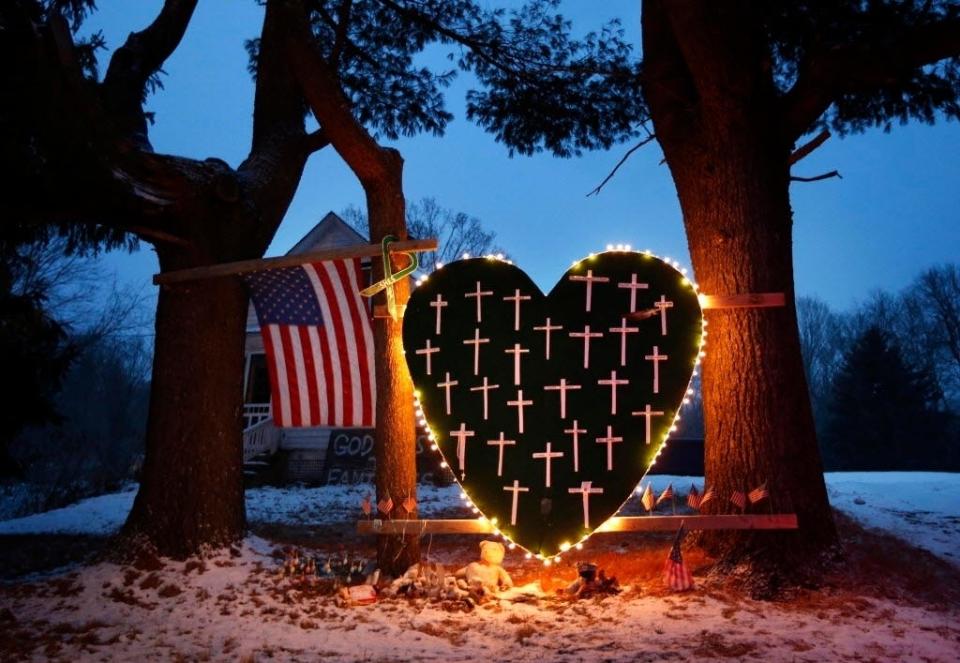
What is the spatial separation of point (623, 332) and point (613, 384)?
1.08 ft

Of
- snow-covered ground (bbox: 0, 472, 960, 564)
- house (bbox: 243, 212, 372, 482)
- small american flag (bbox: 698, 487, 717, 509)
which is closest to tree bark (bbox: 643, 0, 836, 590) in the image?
small american flag (bbox: 698, 487, 717, 509)

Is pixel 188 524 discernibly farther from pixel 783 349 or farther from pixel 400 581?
pixel 783 349

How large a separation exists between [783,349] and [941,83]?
3.77 m

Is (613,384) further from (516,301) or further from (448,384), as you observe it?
(448,384)

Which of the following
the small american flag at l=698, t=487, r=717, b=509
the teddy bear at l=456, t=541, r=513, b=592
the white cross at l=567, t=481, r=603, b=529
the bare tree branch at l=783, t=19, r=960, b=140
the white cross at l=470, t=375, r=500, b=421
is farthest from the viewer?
the bare tree branch at l=783, t=19, r=960, b=140

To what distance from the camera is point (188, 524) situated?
217 inches

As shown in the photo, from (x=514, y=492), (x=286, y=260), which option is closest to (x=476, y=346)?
(x=514, y=492)

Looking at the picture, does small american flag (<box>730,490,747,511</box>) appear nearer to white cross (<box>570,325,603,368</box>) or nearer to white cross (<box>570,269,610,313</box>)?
white cross (<box>570,325,603,368</box>)

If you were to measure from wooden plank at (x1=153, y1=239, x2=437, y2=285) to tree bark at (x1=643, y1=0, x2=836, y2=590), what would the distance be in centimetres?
212

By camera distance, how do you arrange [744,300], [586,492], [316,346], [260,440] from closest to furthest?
[586,492] < [744,300] < [316,346] < [260,440]

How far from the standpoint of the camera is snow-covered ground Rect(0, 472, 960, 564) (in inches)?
272

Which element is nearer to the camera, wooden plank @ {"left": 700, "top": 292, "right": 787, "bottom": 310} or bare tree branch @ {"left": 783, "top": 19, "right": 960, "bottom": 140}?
wooden plank @ {"left": 700, "top": 292, "right": 787, "bottom": 310}

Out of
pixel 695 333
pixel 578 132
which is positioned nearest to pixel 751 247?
pixel 695 333

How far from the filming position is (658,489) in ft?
34.7
